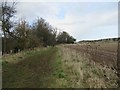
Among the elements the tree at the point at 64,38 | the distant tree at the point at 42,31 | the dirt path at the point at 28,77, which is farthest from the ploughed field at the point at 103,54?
the tree at the point at 64,38

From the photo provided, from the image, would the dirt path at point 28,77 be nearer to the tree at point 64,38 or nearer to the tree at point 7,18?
the tree at point 7,18

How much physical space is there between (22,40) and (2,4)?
9450 millimetres

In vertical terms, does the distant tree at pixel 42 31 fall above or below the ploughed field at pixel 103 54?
above

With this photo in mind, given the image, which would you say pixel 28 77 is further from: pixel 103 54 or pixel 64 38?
pixel 64 38

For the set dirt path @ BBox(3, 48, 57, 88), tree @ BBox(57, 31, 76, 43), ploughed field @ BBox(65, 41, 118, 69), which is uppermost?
tree @ BBox(57, 31, 76, 43)

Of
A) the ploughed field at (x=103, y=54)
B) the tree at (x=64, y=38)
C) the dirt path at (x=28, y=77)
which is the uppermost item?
the tree at (x=64, y=38)

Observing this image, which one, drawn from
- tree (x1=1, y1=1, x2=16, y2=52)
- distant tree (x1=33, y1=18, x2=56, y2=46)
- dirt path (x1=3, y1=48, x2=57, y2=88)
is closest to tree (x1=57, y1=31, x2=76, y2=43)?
distant tree (x1=33, y1=18, x2=56, y2=46)

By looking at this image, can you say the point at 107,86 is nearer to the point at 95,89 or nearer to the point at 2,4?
the point at 95,89

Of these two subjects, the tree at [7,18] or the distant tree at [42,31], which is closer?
the tree at [7,18]

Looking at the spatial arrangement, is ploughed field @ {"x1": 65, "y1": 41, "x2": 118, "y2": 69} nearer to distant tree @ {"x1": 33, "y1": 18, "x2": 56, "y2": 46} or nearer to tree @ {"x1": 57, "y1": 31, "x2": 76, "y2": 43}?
distant tree @ {"x1": 33, "y1": 18, "x2": 56, "y2": 46}

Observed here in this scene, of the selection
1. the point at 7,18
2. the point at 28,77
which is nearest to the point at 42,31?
the point at 7,18

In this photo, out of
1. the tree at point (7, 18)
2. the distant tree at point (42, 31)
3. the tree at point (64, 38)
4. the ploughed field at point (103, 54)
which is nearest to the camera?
the ploughed field at point (103, 54)

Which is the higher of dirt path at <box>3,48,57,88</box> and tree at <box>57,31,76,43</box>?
tree at <box>57,31,76,43</box>

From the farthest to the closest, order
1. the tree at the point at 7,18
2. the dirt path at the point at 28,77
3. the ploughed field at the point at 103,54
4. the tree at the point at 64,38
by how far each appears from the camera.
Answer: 1. the tree at the point at 64,38
2. the tree at the point at 7,18
3. the ploughed field at the point at 103,54
4. the dirt path at the point at 28,77
